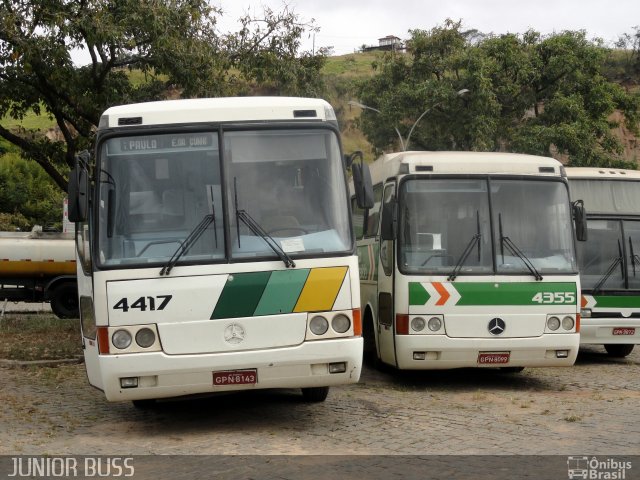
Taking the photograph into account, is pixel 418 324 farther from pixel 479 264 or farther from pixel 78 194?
pixel 78 194

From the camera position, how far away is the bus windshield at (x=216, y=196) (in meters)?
8.69

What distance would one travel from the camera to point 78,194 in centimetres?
872

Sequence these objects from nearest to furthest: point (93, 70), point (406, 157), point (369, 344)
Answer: point (406, 157), point (369, 344), point (93, 70)

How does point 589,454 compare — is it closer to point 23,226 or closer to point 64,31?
point 64,31

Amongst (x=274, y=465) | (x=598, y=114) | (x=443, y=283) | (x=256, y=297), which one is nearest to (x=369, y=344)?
(x=443, y=283)

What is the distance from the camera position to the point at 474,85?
130 ft

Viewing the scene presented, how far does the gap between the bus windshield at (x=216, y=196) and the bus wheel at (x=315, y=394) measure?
203 cm

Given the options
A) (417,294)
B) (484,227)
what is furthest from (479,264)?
(417,294)

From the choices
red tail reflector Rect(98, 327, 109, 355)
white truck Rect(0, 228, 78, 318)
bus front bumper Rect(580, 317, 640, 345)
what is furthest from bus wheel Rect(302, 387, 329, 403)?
white truck Rect(0, 228, 78, 318)

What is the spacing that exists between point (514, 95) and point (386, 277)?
99.5 ft

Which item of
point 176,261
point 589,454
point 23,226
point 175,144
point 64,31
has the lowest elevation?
point 23,226

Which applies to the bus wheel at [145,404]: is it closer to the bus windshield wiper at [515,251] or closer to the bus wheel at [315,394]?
the bus wheel at [315,394]

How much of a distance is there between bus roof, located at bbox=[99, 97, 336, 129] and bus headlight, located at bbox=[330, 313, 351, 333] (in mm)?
1869

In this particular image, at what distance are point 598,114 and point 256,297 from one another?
35694mm
